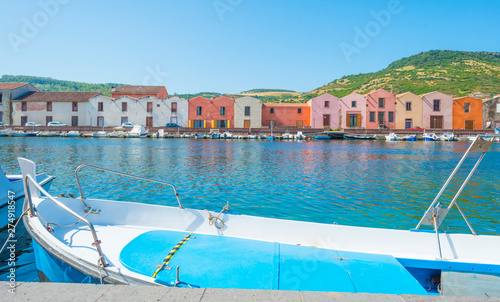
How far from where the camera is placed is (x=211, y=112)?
69.2 meters

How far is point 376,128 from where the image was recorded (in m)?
66.9

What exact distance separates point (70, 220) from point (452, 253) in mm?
7156

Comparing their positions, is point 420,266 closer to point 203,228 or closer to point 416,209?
point 203,228

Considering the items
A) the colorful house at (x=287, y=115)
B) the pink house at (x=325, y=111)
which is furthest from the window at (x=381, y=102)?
the colorful house at (x=287, y=115)

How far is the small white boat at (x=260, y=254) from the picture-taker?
471 cm

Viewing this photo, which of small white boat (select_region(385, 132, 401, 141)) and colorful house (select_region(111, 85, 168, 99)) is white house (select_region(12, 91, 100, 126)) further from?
small white boat (select_region(385, 132, 401, 141))

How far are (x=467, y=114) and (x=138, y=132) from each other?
64936 mm

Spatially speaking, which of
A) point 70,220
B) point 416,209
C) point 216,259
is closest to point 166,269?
point 216,259

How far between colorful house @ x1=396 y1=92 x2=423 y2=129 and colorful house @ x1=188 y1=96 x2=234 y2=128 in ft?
111

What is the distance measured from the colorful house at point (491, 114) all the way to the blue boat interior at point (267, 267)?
7634cm

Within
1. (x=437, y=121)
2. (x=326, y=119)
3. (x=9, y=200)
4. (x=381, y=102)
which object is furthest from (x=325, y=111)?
(x=9, y=200)
